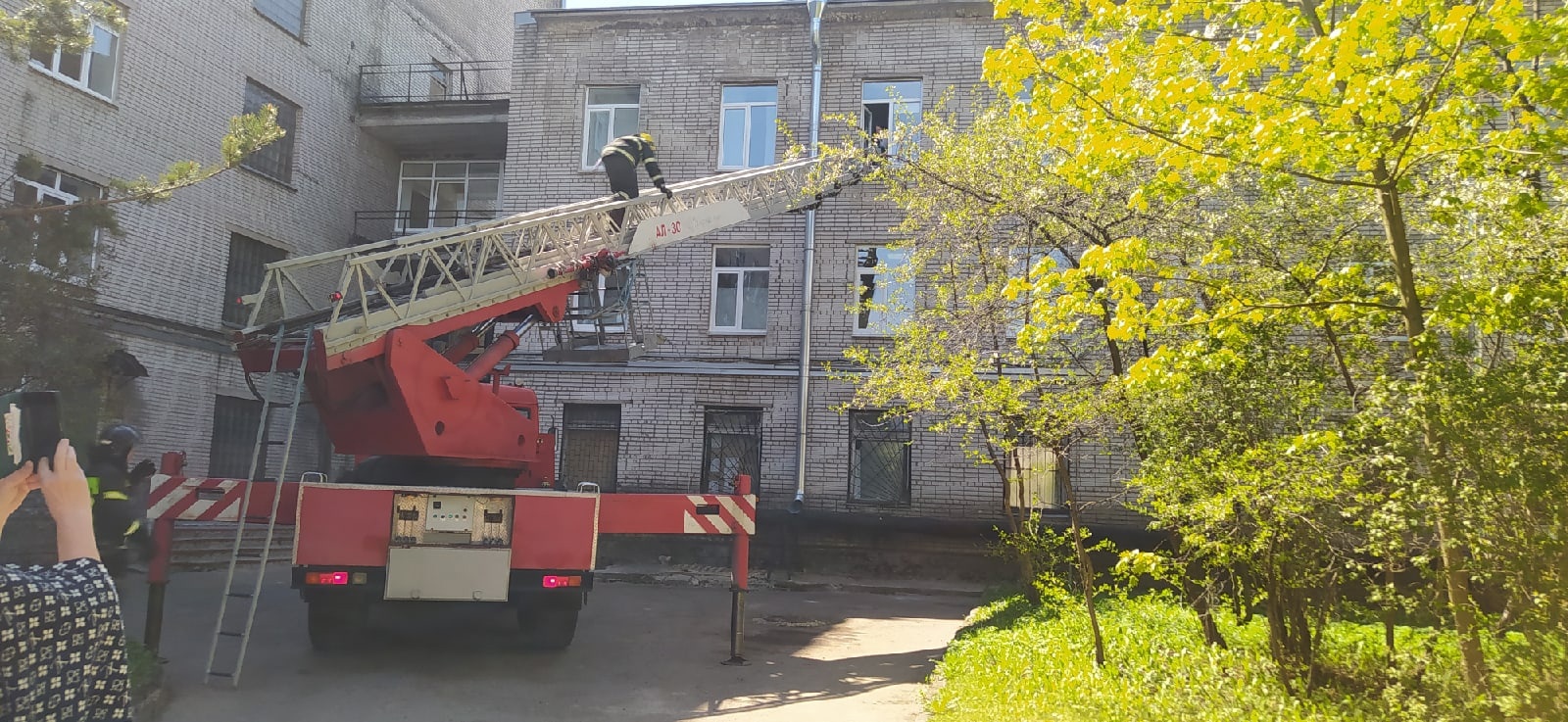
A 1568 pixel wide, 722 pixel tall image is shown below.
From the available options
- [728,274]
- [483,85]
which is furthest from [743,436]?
[483,85]

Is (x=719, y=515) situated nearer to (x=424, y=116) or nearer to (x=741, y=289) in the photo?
(x=741, y=289)

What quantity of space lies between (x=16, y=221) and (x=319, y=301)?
33.3 feet

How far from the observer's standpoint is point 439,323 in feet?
25.6

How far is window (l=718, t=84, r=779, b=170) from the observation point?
55.1 feet

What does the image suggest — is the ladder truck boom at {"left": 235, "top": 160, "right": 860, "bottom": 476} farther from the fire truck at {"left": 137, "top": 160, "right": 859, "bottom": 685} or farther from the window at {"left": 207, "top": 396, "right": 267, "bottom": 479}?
the window at {"left": 207, "top": 396, "right": 267, "bottom": 479}

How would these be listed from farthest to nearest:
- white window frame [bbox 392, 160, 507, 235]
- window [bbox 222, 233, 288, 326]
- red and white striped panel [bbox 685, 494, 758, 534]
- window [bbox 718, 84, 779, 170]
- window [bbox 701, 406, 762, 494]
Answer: white window frame [bbox 392, 160, 507, 235]
window [bbox 718, 84, 779, 170]
window [bbox 701, 406, 762, 494]
window [bbox 222, 233, 288, 326]
red and white striped panel [bbox 685, 494, 758, 534]

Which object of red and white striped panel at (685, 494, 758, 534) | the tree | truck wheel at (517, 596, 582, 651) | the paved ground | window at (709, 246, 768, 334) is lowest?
the paved ground

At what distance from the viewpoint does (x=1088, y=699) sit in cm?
588

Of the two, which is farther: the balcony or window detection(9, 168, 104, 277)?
the balcony

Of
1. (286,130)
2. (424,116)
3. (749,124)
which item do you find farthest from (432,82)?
(749,124)

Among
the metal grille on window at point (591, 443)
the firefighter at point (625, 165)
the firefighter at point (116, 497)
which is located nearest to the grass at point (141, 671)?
the firefighter at point (116, 497)

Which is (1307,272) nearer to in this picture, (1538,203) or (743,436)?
(1538,203)

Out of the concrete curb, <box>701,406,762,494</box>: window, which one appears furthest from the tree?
<box>701,406,762,494</box>: window

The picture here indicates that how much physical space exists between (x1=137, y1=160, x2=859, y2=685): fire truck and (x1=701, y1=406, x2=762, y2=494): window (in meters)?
7.35
